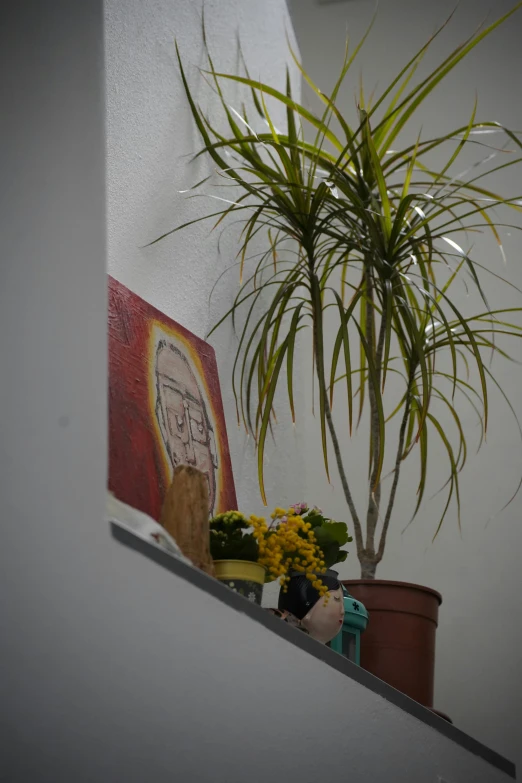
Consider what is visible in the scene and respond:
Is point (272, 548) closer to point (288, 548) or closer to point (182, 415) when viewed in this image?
point (288, 548)

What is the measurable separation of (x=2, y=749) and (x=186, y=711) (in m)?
0.18

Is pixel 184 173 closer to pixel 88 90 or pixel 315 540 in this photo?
pixel 315 540

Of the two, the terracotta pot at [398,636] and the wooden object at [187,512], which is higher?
the wooden object at [187,512]

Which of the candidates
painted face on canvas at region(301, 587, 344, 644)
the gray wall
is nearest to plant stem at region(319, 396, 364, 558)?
painted face on canvas at region(301, 587, 344, 644)

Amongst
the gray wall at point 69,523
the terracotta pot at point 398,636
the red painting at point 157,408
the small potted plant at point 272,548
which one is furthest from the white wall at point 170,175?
the gray wall at point 69,523

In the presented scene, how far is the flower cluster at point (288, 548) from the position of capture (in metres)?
1.52

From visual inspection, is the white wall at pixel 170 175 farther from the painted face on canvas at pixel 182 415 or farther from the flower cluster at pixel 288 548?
the flower cluster at pixel 288 548

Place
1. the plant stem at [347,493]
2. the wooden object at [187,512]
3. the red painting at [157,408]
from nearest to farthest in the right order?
the wooden object at [187,512], the red painting at [157,408], the plant stem at [347,493]

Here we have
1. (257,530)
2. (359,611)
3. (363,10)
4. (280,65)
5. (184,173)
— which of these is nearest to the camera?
(257,530)

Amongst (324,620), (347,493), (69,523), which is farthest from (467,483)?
(69,523)

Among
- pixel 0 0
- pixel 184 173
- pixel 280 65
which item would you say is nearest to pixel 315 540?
pixel 184 173

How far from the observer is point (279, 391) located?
2693mm

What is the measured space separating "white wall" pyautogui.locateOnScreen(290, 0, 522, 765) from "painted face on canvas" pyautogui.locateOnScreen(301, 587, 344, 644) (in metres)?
1.24

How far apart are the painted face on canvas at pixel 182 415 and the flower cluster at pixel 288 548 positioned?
23cm
